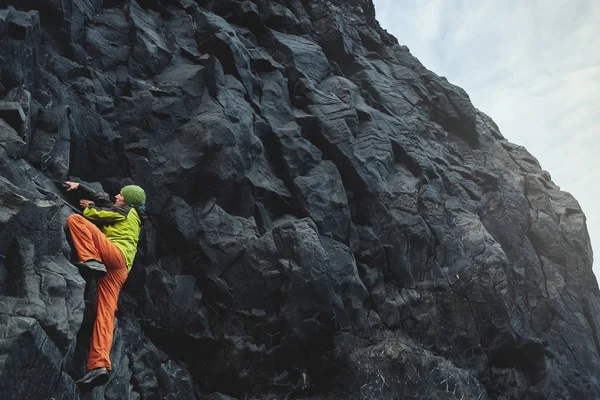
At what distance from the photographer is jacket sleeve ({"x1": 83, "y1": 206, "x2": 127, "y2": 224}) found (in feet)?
44.3

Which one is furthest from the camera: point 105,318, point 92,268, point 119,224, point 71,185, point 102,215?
point 71,185

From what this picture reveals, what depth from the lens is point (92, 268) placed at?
1202cm

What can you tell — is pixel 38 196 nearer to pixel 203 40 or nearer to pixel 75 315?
pixel 75 315

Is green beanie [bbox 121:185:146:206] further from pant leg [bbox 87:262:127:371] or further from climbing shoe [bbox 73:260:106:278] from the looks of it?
climbing shoe [bbox 73:260:106:278]

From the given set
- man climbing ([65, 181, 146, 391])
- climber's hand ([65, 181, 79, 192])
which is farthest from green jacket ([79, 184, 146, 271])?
climber's hand ([65, 181, 79, 192])

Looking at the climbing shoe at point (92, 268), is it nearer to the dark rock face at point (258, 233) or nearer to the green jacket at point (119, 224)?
the dark rock face at point (258, 233)

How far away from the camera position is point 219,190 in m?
18.7

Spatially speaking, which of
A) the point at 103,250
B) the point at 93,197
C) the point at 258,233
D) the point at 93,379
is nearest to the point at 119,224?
the point at 103,250

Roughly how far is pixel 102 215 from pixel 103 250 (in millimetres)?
1253

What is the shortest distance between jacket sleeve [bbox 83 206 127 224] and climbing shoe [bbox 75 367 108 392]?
4055 mm

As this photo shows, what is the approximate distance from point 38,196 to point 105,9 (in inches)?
510

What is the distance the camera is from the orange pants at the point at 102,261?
11680 millimetres

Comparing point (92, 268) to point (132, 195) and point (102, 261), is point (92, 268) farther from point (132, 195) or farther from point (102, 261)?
point (132, 195)

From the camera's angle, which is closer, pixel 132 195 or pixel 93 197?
pixel 93 197
